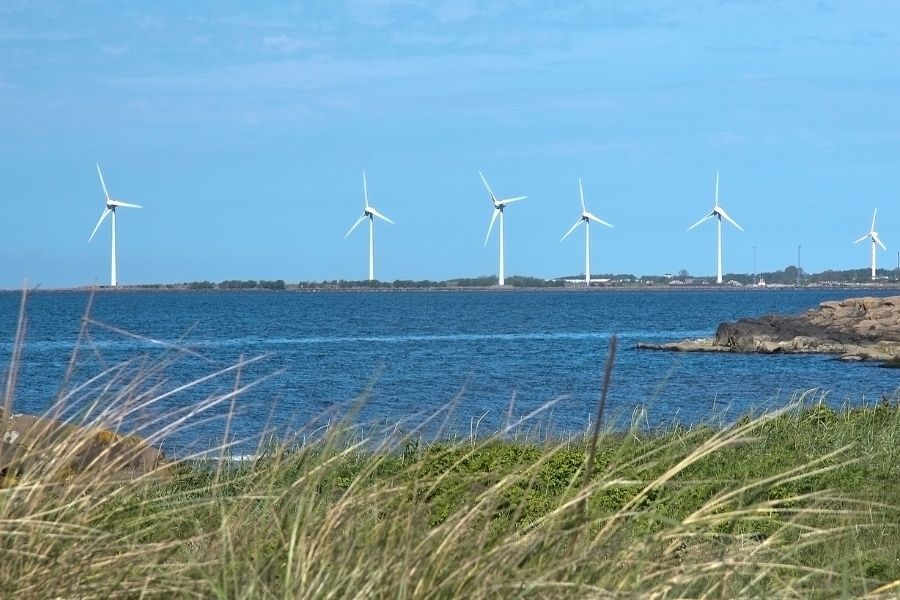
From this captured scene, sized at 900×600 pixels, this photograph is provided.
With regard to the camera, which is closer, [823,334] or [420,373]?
[420,373]

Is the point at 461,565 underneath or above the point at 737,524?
above

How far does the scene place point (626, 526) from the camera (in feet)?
19.1

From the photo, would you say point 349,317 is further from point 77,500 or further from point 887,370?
point 77,500

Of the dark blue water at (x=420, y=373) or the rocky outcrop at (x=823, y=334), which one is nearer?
the dark blue water at (x=420, y=373)

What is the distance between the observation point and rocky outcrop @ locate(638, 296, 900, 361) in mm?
64375

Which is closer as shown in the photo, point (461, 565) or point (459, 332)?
point (461, 565)

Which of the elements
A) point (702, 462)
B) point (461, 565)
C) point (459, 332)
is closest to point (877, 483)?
point (702, 462)

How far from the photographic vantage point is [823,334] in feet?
229

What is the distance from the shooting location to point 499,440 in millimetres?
12664

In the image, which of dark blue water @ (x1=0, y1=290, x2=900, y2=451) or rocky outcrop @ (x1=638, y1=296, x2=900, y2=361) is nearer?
dark blue water @ (x1=0, y1=290, x2=900, y2=451)

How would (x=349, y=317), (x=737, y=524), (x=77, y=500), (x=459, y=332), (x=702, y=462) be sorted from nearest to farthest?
(x=77, y=500) < (x=737, y=524) < (x=702, y=462) < (x=459, y=332) < (x=349, y=317)

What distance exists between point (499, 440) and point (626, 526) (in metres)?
6.86

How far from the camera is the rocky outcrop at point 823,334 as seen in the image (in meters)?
64.4

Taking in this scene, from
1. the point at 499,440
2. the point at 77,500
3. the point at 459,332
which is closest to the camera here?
the point at 77,500
